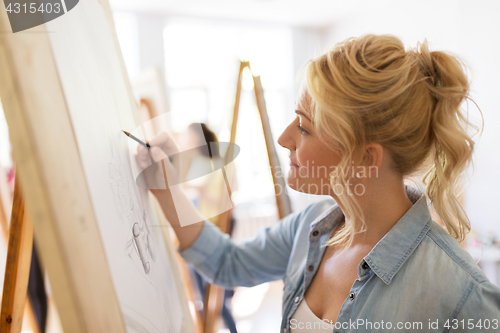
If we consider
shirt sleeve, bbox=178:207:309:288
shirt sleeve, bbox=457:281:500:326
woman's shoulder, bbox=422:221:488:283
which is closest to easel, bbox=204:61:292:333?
shirt sleeve, bbox=178:207:309:288

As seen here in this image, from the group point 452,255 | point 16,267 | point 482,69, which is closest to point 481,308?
point 452,255

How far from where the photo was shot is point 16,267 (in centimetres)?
52

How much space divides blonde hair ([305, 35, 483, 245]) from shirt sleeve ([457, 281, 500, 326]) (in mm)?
198

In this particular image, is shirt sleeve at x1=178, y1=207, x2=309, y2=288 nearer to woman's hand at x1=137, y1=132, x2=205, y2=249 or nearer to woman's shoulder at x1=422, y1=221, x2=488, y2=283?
woman's hand at x1=137, y1=132, x2=205, y2=249

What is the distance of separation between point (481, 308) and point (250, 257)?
593 millimetres

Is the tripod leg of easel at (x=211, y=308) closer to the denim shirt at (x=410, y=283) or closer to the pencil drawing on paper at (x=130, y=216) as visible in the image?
the denim shirt at (x=410, y=283)

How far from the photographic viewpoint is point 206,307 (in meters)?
1.29

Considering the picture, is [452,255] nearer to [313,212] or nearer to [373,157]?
[373,157]

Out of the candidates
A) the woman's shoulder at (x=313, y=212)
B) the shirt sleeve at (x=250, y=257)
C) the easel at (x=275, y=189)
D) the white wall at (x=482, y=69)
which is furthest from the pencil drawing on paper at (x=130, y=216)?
the white wall at (x=482, y=69)

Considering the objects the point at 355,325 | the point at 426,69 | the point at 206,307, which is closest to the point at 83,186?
the point at 355,325

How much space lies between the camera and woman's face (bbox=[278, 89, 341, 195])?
2.47 ft

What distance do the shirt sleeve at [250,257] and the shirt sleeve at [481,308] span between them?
0.50 m

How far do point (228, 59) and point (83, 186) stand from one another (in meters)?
4.24

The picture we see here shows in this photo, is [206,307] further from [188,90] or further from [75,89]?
[188,90]
